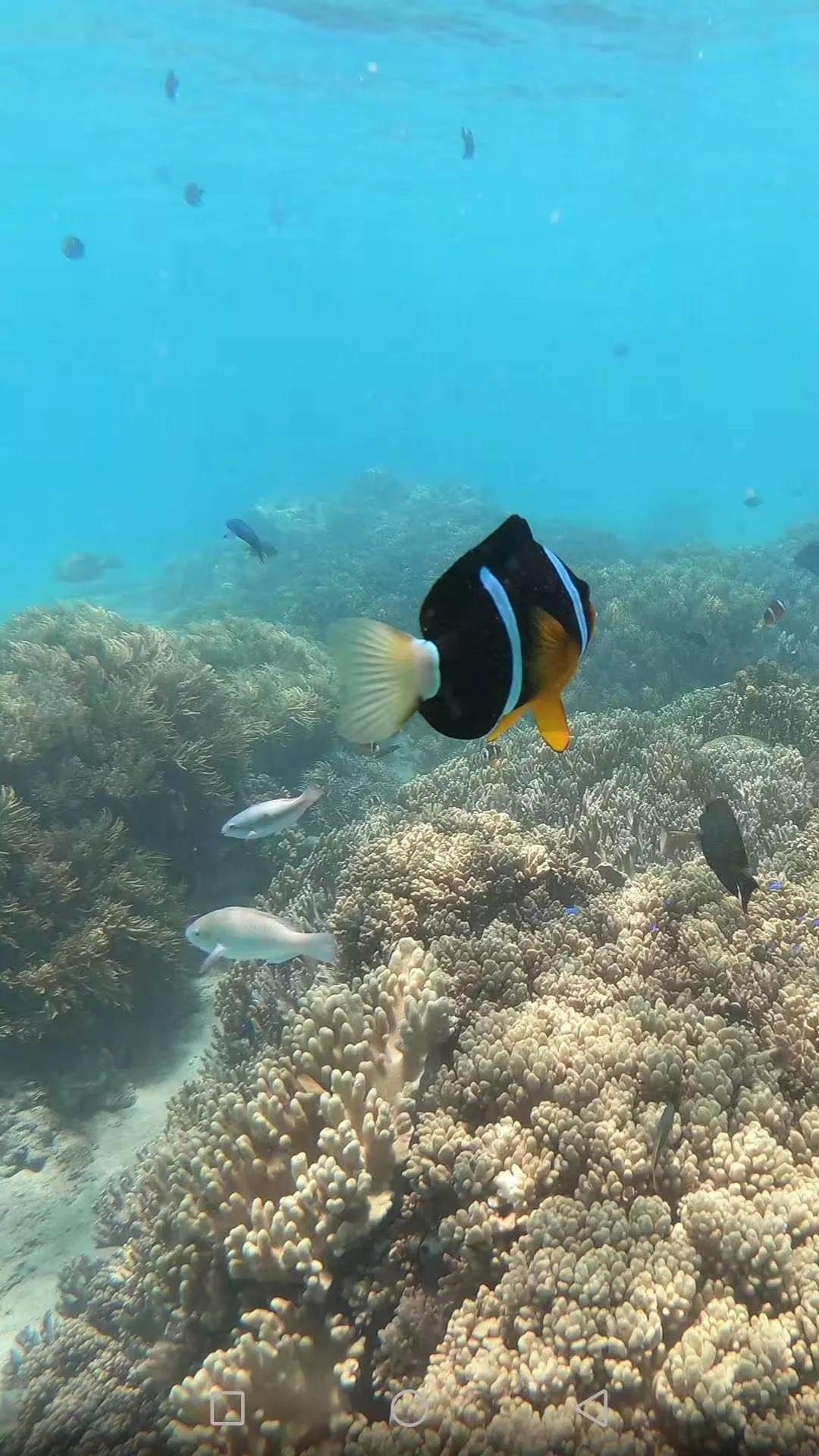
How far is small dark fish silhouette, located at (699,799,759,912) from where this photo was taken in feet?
10.8

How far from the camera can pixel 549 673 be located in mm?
1355

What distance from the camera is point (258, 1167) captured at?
315cm

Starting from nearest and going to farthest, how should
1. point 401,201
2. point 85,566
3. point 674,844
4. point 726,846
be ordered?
point 726,846 < point 674,844 < point 85,566 < point 401,201

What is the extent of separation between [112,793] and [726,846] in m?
5.55

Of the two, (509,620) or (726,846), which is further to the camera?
(726,846)

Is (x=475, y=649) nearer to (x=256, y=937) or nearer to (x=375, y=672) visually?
(x=375, y=672)

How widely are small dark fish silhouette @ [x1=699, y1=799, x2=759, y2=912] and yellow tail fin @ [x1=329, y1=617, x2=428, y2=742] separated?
96.5 inches

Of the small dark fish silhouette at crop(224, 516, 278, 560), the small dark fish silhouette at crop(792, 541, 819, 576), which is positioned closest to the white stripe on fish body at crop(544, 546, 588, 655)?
the small dark fish silhouette at crop(224, 516, 278, 560)

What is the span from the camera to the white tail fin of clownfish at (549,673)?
132 cm

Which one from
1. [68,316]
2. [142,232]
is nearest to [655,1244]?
[142,232]

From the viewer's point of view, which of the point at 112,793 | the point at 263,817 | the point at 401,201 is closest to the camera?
the point at 263,817

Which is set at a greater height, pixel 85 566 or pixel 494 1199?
pixel 494 1199

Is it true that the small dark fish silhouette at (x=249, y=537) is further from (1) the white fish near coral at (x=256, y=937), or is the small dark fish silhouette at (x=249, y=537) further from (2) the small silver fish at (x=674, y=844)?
(2) the small silver fish at (x=674, y=844)

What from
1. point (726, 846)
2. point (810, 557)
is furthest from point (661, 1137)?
point (810, 557)
